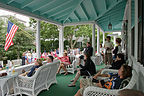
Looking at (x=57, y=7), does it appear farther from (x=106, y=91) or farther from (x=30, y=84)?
(x=106, y=91)

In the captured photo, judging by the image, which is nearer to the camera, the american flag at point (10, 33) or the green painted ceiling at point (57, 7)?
the green painted ceiling at point (57, 7)

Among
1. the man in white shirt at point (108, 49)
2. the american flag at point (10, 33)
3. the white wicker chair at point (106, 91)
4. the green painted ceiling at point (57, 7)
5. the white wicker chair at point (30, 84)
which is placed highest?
the green painted ceiling at point (57, 7)

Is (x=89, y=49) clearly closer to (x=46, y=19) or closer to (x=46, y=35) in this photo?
(x=46, y=19)

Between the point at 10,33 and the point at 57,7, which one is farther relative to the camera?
the point at 57,7

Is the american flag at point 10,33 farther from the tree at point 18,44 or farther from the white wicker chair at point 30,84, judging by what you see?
the tree at point 18,44

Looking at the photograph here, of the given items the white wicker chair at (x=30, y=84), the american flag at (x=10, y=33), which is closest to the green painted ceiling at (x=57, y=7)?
the american flag at (x=10, y=33)

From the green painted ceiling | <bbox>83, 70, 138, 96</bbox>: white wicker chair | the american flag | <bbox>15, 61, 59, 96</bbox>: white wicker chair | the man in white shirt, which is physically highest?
the green painted ceiling

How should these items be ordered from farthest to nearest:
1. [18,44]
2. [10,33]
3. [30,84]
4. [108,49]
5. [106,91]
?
[18,44]
[108,49]
[10,33]
[30,84]
[106,91]

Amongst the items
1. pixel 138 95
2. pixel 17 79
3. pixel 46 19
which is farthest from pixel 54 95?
pixel 46 19

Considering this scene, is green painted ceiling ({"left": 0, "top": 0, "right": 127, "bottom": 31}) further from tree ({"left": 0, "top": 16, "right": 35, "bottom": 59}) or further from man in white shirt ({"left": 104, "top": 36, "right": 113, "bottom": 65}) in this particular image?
tree ({"left": 0, "top": 16, "right": 35, "bottom": 59})

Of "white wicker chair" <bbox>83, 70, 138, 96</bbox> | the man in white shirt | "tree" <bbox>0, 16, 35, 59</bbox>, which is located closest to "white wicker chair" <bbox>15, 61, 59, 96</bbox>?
"white wicker chair" <bbox>83, 70, 138, 96</bbox>

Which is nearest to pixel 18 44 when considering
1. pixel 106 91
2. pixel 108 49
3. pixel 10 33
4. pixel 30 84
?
pixel 10 33

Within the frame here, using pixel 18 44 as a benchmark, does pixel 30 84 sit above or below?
below

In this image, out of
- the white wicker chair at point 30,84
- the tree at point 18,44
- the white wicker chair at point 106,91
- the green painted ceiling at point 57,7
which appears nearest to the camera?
the white wicker chair at point 106,91
